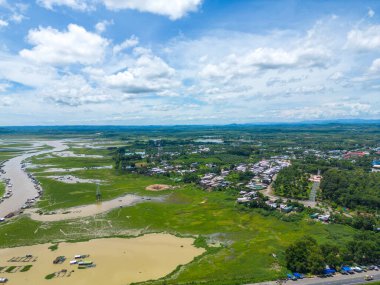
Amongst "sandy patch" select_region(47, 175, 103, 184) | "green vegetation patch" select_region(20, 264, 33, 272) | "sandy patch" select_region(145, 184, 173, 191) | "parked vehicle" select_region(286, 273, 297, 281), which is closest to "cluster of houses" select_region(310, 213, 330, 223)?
"parked vehicle" select_region(286, 273, 297, 281)

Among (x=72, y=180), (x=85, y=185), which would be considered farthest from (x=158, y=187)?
(x=72, y=180)

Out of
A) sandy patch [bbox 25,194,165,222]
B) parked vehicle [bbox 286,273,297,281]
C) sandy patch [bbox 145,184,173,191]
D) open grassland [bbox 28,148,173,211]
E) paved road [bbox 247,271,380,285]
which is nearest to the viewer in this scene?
paved road [bbox 247,271,380,285]

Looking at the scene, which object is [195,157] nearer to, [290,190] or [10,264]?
[290,190]

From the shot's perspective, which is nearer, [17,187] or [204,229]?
[204,229]

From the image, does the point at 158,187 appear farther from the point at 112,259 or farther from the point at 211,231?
the point at 112,259

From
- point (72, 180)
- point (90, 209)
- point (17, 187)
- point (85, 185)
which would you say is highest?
point (17, 187)

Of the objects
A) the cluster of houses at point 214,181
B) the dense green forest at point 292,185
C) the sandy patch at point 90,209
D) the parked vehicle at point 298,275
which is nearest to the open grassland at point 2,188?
the sandy patch at point 90,209

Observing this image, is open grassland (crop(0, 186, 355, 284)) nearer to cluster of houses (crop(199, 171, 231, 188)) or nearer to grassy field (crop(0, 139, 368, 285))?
grassy field (crop(0, 139, 368, 285))
